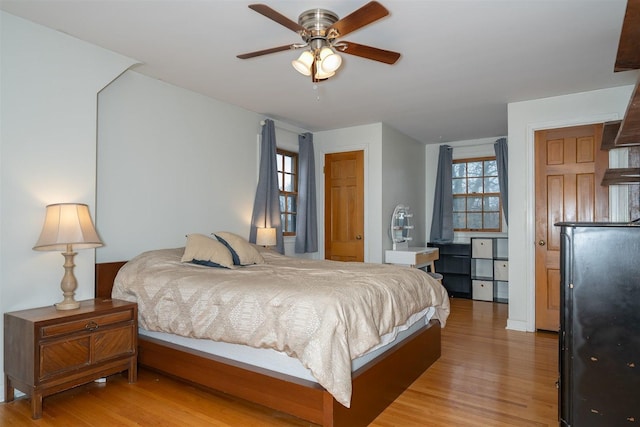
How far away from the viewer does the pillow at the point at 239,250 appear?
3.58 m

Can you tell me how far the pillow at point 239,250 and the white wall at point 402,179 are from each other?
218cm

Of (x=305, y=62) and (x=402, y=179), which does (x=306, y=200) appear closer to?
(x=402, y=179)

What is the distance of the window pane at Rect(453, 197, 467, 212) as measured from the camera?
6.55m

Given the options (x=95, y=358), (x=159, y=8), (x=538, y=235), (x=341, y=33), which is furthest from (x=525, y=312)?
(x=159, y=8)

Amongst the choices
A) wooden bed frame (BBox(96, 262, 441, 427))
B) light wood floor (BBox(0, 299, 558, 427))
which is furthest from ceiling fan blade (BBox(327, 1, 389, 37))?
light wood floor (BBox(0, 299, 558, 427))

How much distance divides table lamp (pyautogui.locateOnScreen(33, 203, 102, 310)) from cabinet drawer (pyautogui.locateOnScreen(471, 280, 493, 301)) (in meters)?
5.29

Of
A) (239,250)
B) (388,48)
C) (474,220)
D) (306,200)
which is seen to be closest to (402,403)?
(239,250)

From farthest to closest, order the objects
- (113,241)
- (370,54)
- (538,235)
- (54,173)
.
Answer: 1. (538,235)
2. (113,241)
3. (54,173)
4. (370,54)

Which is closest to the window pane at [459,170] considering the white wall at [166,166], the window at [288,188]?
the window at [288,188]

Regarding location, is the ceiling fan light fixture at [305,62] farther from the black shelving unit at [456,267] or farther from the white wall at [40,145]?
the black shelving unit at [456,267]

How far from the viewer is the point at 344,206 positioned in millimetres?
5598

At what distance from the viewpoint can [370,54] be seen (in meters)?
2.44

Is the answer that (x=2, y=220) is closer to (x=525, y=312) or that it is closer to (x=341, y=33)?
(x=341, y=33)

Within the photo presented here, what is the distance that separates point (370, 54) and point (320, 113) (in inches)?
93.4
